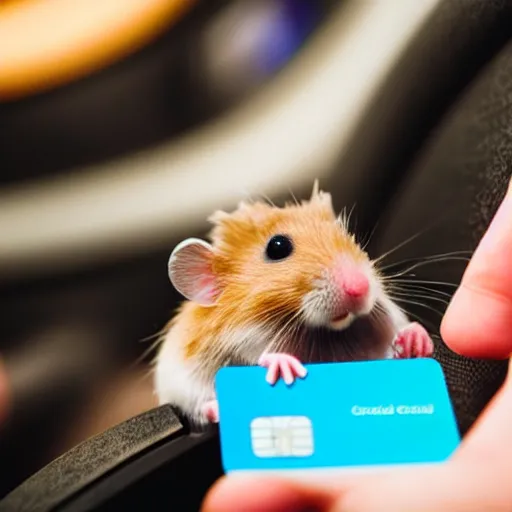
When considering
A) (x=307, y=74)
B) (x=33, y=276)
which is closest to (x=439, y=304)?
(x=307, y=74)

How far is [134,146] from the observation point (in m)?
0.64

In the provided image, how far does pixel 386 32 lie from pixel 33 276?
1.34 feet

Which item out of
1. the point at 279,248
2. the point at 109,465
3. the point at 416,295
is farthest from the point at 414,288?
the point at 109,465

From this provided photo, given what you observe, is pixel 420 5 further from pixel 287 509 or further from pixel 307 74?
pixel 287 509

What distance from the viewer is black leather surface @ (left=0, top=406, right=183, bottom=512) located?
0.39 m

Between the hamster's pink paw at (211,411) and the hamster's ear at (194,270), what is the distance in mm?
73

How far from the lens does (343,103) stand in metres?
0.61

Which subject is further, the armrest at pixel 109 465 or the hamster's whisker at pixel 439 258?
the hamster's whisker at pixel 439 258

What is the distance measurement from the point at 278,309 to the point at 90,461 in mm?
156

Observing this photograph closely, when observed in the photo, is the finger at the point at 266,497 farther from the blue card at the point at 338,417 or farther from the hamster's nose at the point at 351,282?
the hamster's nose at the point at 351,282

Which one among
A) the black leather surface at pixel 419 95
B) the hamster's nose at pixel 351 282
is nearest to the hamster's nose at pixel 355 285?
the hamster's nose at pixel 351 282

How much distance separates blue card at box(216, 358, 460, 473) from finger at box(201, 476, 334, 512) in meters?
0.02

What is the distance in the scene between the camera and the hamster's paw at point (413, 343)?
0.45 metres

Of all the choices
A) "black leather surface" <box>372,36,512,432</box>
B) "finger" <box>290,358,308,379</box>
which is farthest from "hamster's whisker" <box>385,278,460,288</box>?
"finger" <box>290,358,308,379</box>
